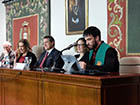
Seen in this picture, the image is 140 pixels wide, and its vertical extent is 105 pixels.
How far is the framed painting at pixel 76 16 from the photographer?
20.7 feet

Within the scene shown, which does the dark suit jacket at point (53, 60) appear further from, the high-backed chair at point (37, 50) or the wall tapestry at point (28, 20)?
the wall tapestry at point (28, 20)

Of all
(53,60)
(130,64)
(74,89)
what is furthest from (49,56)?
(74,89)

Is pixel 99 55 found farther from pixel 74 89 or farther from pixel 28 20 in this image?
pixel 28 20

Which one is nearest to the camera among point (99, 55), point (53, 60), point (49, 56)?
point (99, 55)

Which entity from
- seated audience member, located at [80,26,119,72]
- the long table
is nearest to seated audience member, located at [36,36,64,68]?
the long table

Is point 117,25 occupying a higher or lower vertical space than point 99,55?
higher

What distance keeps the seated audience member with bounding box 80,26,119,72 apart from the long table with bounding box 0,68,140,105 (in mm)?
577

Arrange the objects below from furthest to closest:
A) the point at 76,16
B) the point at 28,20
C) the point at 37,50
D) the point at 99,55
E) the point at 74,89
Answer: the point at 28,20 → the point at 37,50 → the point at 76,16 → the point at 99,55 → the point at 74,89

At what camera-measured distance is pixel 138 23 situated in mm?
4922

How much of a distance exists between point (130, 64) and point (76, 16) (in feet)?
7.59

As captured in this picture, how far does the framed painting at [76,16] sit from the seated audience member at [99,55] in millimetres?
2020

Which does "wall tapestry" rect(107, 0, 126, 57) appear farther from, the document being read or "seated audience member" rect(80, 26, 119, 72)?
the document being read

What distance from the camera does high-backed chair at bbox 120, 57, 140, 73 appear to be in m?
4.62

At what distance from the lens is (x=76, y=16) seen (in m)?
6.53
